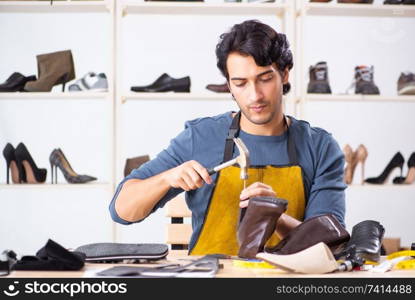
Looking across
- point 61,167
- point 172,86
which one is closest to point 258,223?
point 172,86

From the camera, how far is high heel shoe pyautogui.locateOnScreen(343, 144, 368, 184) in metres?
4.26

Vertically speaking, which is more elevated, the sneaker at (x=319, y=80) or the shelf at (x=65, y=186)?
the sneaker at (x=319, y=80)

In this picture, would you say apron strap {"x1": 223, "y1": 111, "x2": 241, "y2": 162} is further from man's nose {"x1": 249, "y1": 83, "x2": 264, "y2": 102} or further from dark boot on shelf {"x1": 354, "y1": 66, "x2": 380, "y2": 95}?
dark boot on shelf {"x1": 354, "y1": 66, "x2": 380, "y2": 95}

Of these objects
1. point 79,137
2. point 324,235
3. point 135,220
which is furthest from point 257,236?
point 79,137

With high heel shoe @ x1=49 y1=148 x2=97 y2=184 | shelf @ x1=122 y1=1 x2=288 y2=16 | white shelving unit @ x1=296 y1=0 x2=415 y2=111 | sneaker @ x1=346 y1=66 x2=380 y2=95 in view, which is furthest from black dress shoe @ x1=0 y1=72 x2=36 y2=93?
sneaker @ x1=346 y1=66 x2=380 y2=95

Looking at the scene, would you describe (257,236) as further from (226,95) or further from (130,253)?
(226,95)

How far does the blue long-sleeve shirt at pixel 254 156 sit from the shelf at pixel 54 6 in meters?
1.81

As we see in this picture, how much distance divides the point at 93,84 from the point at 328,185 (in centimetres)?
209

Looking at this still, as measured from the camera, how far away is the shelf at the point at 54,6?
161 inches

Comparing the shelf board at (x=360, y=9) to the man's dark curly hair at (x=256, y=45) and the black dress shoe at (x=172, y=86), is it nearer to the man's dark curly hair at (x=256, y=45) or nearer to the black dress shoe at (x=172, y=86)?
the black dress shoe at (x=172, y=86)

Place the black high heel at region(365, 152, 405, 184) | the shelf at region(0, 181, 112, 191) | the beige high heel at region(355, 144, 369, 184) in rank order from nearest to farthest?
the shelf at region(0, 181, 112, 191) → the beige high heel at region(355, 144, 369, 184) → the black high heel at region(365, 152, 405, 184)

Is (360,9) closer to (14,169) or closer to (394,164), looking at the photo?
(394,164)

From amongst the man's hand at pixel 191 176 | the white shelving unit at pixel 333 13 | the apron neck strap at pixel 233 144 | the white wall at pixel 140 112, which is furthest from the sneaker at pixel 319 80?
the man's hand at pixel 191 176

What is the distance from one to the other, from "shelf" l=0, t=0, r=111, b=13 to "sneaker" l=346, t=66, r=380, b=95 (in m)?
1.59
